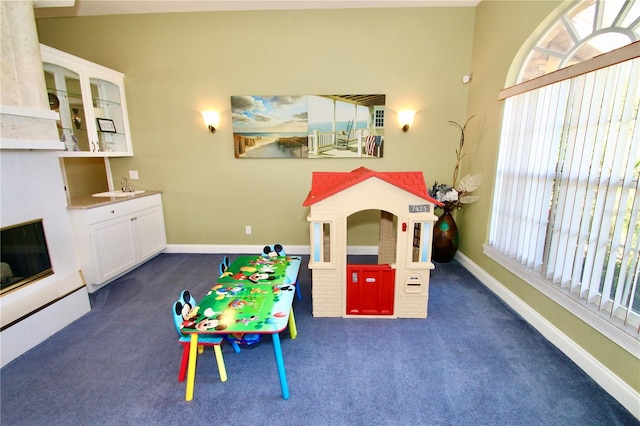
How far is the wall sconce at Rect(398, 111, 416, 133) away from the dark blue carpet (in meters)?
2.25

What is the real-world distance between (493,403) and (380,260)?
1492mm

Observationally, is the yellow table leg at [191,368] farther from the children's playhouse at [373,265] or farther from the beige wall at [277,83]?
the beige wall at [277,83]

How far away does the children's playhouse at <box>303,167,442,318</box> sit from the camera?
229 cm

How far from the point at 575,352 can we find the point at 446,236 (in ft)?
5.65

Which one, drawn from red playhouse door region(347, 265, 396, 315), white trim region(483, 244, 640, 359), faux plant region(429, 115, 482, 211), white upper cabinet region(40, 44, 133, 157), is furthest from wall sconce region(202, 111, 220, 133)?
white trim region(483, 244, 640, 359)

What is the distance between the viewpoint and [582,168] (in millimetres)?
1929

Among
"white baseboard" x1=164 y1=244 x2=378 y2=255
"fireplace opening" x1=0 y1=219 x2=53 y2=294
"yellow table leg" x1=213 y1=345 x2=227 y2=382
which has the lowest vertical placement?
"yellow table leg" x1=213 y1=345 x2=227 y2=382

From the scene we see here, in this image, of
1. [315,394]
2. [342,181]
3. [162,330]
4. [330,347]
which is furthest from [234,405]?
[342,181]

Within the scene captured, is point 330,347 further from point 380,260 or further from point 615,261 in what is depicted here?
point 615,261

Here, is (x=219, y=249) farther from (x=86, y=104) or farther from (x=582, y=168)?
(x=582, y=168)

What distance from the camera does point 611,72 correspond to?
68.6 inches

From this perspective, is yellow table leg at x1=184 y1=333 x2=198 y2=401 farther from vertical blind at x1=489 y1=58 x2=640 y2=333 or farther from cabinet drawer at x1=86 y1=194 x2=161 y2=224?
vertical blind at x1=489 y1=58 x2=640 y2=333

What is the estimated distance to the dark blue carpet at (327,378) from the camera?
1.57 meters

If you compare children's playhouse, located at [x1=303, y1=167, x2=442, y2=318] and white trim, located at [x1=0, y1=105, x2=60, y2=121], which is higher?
white trim, located at [x1=0, y1=105, x2=60, y2=121]
